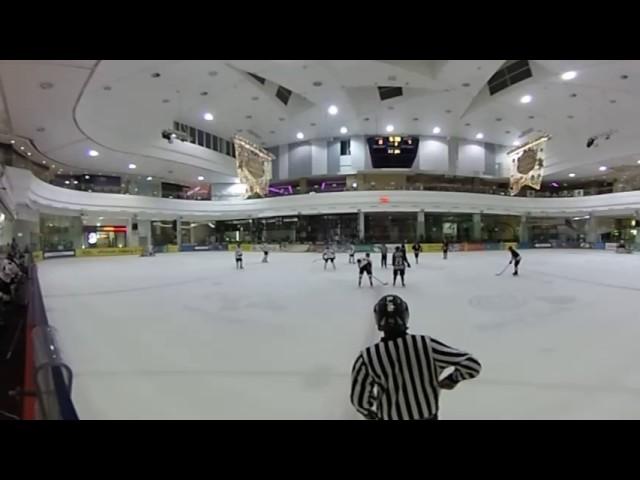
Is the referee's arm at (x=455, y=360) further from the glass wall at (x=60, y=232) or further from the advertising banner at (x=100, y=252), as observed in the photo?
the glass wall at (x=60, y=232)

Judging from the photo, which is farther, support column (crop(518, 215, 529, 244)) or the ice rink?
support column (crop(518, 215, 529, 244))

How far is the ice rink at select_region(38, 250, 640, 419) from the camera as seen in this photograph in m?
2.88

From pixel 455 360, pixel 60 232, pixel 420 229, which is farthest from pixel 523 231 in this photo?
pixel 60 232

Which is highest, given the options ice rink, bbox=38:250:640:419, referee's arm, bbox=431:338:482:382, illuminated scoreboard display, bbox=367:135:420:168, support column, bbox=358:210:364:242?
illuminated scoreboard display, bbox=367:135:420:168

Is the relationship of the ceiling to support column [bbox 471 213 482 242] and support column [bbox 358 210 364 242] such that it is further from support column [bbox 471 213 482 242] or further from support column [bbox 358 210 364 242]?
support column [bbox 358 210 364 242]

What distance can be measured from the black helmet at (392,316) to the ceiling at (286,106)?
865 centimetres

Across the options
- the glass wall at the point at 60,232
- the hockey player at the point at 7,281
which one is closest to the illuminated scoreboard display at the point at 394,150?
the glass wall at the point at 60,232

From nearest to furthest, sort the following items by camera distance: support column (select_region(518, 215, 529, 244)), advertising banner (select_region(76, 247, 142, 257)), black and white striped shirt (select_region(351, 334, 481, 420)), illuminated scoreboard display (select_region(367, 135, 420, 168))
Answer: black and white striped shirt (select_region(351, 334, 481, 420)) → advertising banner (select_region(76, 247, 142, 257)) → illuminated scoreboard display (select_region(367, 135, 420, 168)) → support column (select_region(518, 215, 529, 244))

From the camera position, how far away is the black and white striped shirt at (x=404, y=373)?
1.52 m

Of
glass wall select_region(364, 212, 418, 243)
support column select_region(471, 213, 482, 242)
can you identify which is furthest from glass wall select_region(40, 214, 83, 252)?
support column select_region(471, 213, 482, 242)

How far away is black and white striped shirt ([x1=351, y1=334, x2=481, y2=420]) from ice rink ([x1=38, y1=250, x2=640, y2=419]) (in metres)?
1.34
